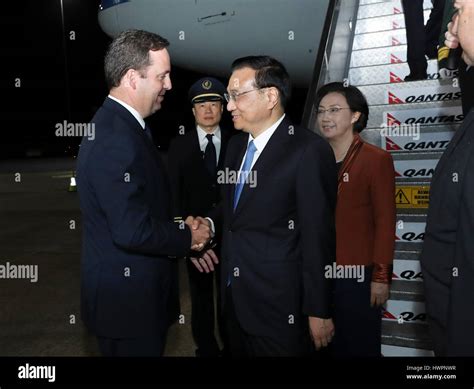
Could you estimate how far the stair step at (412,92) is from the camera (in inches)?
156

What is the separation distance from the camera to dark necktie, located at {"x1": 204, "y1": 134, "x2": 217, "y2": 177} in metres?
3.34

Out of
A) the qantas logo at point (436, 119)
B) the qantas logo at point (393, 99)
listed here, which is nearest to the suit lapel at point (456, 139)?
the qantas logo at point (436, 119)

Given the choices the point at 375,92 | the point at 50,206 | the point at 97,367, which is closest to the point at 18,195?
the point at 50,206

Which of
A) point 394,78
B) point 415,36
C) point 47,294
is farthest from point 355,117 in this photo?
point 47,294

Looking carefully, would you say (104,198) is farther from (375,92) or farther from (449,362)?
(375,92)

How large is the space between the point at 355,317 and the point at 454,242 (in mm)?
1155

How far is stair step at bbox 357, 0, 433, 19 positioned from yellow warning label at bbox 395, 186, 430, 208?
2772mm

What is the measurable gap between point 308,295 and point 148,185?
80 centimetres

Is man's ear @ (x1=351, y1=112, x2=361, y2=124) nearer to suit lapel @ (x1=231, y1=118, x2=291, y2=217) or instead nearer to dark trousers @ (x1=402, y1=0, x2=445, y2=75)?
suit lapel @ (x1=231, y1=118, x2=291, y2=217)

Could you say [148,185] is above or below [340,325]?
above

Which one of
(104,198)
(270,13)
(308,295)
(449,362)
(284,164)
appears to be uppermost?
(270,13)

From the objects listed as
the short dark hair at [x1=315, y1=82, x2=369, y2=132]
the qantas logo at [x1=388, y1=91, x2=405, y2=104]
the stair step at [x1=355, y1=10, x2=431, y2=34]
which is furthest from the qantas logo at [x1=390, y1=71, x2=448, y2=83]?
the short dark hair at [x1=315, y1=82, x2=369, y2=132]

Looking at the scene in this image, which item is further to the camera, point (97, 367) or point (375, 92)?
point (375, 92)

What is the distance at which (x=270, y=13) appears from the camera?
24.5ft
